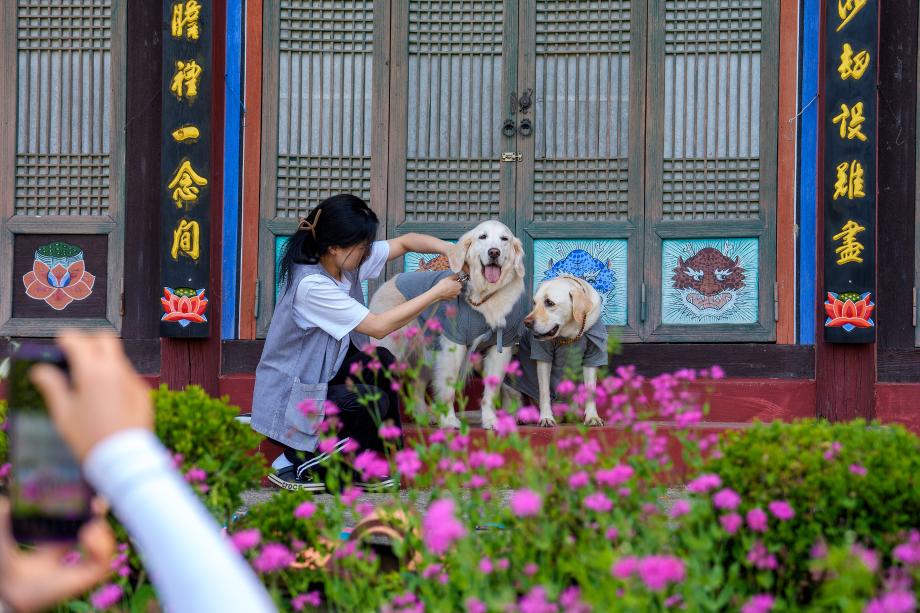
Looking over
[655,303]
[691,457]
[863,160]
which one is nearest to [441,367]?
[655,303]

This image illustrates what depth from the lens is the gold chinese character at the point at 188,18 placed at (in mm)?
5883

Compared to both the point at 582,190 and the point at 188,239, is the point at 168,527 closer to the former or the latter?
the point at 188,239

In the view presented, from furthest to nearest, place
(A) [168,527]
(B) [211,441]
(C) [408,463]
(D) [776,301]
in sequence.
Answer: (D) [776,301] → (B) [211,441] → (C) [408,463] → (A) [168,527]

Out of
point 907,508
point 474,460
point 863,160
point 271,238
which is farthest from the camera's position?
point 271,238

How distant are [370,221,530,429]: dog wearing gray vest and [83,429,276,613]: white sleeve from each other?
466cm

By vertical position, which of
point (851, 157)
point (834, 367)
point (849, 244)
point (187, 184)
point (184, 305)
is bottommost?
point (834, 367)

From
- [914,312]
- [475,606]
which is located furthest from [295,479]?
[914,312]

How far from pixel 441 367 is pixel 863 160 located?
101 inches

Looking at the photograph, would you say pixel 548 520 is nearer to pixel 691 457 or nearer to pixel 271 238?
pixel 691 457

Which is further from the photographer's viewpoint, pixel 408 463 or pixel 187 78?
pixel 187 78

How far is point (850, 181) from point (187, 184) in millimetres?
3737

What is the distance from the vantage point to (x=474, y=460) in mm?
2371

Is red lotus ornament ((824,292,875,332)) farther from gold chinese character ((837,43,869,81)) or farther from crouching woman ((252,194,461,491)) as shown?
crouching woman ((252,194,461,491))

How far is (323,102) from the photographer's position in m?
6.39
